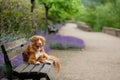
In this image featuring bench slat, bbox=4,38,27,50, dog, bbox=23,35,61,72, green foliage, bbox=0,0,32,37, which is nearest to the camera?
bench slat, bbox=4,38,27,50

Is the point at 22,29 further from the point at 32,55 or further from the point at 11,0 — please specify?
the point at 32,55

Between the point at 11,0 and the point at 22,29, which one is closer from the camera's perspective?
the point at 11,0

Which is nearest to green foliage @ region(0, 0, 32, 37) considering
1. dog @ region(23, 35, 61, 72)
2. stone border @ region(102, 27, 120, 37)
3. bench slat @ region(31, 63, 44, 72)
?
dog @ region(23, 35, 61, 72)

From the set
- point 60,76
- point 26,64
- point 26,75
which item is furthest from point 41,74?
point 60,76

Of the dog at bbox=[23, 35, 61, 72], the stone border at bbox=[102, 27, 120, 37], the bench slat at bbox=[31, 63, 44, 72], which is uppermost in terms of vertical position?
the dog at bbox=[23, 35, 61, 72]

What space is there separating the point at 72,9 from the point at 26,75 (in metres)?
13.1

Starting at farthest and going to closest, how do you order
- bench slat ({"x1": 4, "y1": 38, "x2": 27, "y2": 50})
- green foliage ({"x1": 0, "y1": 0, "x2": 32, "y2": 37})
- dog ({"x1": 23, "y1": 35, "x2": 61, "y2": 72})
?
1. green foliage ({"x1": 0, "y1": 0, "x2": 32, "y2": 37})
2. dog ({"x1": 23, "y1": 35, "x2": 61, "y2": 72})
3. bench slat ({"x1": 4, "y1": 38, "x2": 27, "y2": 50})

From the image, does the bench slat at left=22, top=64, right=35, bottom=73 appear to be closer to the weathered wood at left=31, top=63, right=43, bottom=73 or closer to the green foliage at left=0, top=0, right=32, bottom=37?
the weathered wood at left=31, top=63, right=43, bottom=73

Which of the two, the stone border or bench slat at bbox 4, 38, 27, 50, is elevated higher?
bench slat at bbox 4, 38, 27, 50

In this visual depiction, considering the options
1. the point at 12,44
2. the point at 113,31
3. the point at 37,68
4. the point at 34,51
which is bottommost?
the point at 113,31

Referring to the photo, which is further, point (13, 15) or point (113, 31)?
point (113, 31)

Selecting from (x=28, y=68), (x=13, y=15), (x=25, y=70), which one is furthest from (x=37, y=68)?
(x=13, y=15)

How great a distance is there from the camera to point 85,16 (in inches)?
2078

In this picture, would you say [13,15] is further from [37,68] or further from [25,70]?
[25,70]
